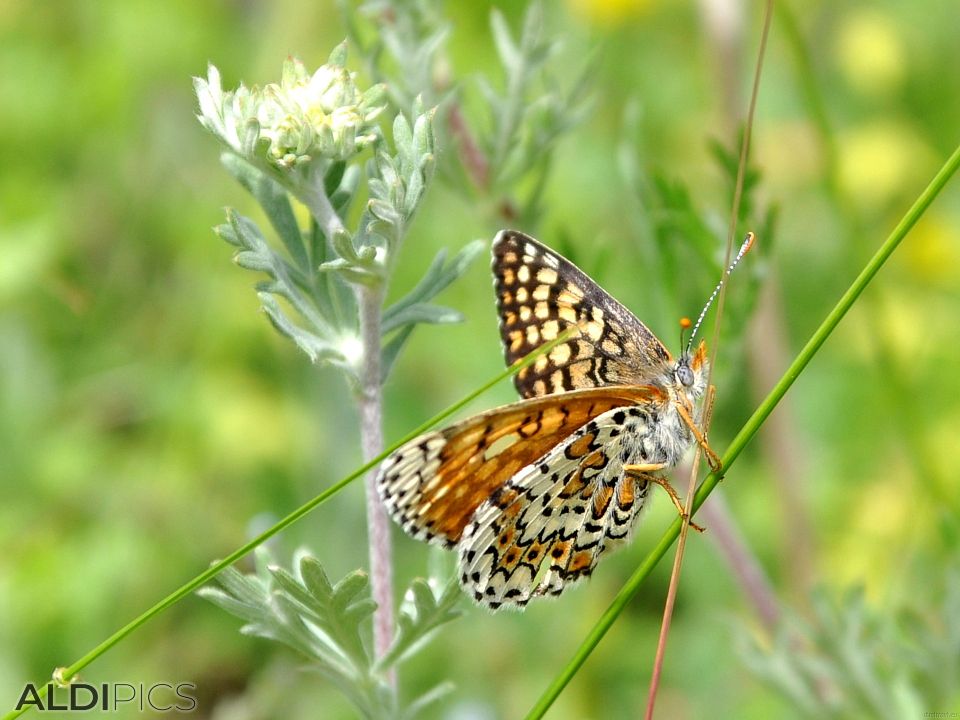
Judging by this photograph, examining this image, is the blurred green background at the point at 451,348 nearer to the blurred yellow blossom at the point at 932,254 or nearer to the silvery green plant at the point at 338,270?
the blurred yellow blossom at the point at 932,254

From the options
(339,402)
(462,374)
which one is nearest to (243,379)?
(339,402)

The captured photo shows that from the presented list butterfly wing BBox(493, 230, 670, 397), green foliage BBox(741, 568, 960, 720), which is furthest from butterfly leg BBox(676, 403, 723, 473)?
green foliage BBox(741, 568, 960, 720)

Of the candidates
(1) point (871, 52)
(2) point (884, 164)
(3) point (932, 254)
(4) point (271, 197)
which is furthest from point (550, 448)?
(1) point (871, 52)

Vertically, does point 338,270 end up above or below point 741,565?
above

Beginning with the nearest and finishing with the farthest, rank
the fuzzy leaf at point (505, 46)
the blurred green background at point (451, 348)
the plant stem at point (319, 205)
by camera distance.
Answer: the plant stem at point (319, 205), the fuzzy leaf at point (505, 46), the blurred green background at point (451, 348)

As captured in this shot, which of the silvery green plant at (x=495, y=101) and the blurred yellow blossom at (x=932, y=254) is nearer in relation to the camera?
the silvery green plant at (x=495, y=101)

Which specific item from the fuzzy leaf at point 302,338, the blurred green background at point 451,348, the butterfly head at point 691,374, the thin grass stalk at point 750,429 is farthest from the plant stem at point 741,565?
the fuzzy leaf at point 302,338

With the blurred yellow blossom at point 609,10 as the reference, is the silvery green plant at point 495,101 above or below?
below

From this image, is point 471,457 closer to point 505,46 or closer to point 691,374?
point 691,374
